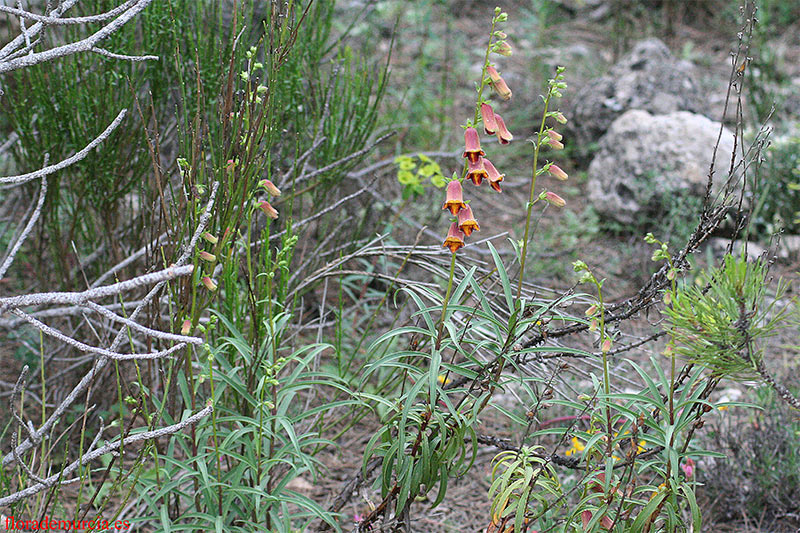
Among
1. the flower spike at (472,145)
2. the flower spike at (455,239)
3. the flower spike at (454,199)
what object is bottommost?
the flower spike at (455,239)

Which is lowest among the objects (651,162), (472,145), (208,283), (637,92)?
(651,162)

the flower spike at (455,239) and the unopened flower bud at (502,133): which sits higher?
the unopened flower bud at (502,133)

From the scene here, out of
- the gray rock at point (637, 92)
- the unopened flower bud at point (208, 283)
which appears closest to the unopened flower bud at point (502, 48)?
the unopened flower bud at point (208, 283)

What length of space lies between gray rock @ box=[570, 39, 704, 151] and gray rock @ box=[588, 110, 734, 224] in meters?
0.34

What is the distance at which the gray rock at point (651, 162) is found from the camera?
13.4 feet

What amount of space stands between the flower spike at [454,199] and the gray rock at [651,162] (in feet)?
8.99

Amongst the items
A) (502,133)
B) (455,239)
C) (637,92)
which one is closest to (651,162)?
(637,92)

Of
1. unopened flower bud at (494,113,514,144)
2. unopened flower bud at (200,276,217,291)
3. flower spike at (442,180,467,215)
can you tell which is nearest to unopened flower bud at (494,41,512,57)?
unopened flower bud at (494,113,514,144)

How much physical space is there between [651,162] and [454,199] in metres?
3.04

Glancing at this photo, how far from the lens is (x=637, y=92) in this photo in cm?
487

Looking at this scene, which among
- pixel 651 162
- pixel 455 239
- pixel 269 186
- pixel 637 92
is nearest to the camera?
pixel 455 239

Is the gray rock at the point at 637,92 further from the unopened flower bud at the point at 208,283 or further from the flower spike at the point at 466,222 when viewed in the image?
the unopened flower bud at the point at 208,283

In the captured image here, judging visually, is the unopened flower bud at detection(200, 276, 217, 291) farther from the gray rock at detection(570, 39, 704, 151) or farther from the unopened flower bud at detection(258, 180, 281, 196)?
the gray rock at detection(570, 39, 704, 151)

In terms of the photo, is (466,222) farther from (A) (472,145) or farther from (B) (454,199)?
(A) (472,145)
